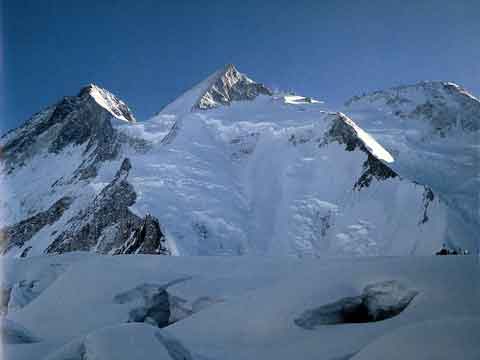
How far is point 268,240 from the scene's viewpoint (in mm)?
34469

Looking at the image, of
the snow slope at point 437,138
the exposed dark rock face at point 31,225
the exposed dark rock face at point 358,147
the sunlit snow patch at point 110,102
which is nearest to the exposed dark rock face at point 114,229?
the exposed dark rock face at point 31,225

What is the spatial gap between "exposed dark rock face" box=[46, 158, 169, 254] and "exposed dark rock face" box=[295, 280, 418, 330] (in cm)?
2158

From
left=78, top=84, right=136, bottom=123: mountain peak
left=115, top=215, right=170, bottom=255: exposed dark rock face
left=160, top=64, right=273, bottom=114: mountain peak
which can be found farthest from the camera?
left=78, top=84, right=136, bottom=123: mountain peak

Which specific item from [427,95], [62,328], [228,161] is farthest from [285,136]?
[62,328]

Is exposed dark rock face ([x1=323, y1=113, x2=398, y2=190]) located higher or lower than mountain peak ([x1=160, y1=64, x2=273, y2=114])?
lower

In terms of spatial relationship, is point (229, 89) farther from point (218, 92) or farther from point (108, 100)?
point (108, 100)

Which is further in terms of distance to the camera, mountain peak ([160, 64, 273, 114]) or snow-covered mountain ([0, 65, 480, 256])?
mountain peak ([160, 64, 273, 114])

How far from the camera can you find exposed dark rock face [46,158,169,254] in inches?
1235

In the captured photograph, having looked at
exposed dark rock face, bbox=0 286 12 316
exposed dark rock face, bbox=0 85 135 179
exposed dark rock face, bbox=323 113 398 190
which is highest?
exposed dark rock face, bbox=0 85 135 179

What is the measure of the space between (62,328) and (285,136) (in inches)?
1480

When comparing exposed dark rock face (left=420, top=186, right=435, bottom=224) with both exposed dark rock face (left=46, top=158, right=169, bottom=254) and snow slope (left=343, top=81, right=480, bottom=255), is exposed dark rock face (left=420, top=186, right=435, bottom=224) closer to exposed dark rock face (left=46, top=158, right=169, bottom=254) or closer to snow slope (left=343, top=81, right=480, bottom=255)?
snow slope (left=343, top=81, right=480, bottom=255)

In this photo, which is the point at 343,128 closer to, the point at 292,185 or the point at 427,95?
the point at 292,185

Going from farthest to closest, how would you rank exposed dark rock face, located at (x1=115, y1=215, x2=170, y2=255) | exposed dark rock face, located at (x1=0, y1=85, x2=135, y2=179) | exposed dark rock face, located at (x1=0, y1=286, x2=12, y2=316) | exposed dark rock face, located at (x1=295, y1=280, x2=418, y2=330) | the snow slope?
1. exposed dark rock face, located at (x1=0, y1=85, x2=135, y2=179)
2. the snow slope
3. exposed dark rock face, located at (x1=115, y1=215, x2=170, y2=255)
4. exposed dark rock face, located at (x1=0, y1=286, x2=12, y2=316)
5. exposed dark rock face, located at (x1=295, y1=280, x2=418, y2=330)

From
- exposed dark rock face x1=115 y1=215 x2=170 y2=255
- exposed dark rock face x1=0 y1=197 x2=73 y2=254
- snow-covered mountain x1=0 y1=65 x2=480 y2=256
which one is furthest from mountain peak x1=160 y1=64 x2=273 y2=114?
exposed dark rock face x1=115 y1=215 x2=170 y2=255
